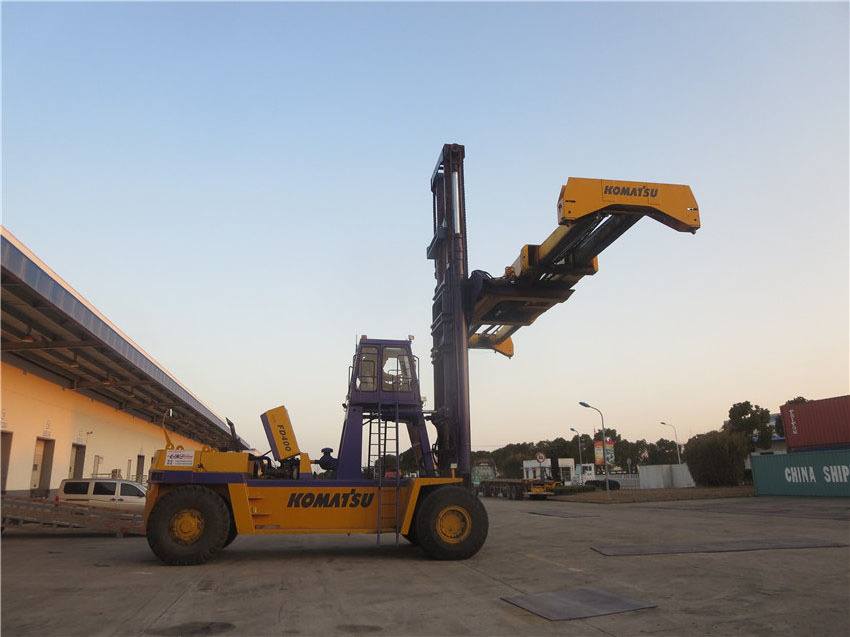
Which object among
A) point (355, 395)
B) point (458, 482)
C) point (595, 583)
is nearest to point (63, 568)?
point (355, 395)

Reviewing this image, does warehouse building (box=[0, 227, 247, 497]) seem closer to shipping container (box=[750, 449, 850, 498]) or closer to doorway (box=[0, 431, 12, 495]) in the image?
doorway (box=[0, 431, 12, 495])

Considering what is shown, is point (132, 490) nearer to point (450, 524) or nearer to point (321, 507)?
point (321, 507)

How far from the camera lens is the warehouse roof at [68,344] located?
13.6 metres

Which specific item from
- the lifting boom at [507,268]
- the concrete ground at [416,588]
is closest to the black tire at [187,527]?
the concrete ground at [416,588]

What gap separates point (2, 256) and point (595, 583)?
41.5 ft

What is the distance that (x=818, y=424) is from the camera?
33906 mm

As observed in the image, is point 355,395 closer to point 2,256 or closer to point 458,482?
point 458,482

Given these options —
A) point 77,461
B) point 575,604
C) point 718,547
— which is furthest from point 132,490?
point 718,547

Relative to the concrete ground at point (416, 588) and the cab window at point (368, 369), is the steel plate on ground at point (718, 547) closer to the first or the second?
the concrete ground at point (416, 588)

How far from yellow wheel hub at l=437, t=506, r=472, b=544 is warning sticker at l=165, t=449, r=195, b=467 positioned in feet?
15.2

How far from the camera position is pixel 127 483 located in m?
18.6

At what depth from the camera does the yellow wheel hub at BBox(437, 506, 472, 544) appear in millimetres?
10578

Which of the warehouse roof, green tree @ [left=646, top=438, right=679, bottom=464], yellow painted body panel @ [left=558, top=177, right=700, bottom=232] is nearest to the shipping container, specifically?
yellow painted body panel @ [left=558, top=177, right=700, bottom=232]

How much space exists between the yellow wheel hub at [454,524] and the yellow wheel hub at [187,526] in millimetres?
4226
